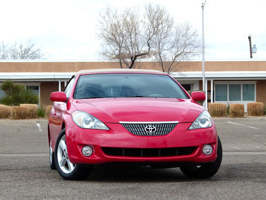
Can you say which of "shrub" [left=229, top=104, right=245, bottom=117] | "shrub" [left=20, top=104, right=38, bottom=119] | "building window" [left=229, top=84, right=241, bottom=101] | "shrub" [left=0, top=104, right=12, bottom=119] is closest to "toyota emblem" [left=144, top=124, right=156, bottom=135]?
"shrub" [left=20, top=104, right=38, bottom=119]

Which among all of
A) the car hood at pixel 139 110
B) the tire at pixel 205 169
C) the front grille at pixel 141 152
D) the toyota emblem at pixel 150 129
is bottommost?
the tire at pixel 205 169

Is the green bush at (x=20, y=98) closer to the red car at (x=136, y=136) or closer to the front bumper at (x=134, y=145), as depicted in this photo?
the red car at (x=136, y=136)

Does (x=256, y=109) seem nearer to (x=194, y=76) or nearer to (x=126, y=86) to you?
(x=194, y=76)

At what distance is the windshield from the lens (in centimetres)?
786

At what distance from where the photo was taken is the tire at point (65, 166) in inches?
274

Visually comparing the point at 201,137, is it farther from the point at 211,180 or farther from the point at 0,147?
the point at 0,147

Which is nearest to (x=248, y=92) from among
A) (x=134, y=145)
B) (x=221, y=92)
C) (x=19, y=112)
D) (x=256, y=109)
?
(x=221, y=92)

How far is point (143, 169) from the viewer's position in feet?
28.7

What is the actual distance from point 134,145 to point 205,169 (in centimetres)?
123

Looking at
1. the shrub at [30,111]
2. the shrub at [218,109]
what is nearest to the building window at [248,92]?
the shrub at [218,109]

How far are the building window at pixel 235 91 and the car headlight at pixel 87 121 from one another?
116ft

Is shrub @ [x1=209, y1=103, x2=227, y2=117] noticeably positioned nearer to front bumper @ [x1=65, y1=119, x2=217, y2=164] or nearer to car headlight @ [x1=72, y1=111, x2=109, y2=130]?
front bumper @ [x1=65, y1=119, x2=217, y2=164]

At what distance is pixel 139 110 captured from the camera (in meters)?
6.88

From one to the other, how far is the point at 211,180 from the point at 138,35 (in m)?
35.3
